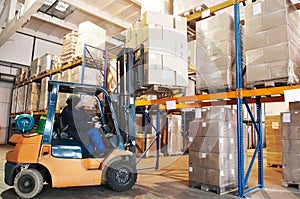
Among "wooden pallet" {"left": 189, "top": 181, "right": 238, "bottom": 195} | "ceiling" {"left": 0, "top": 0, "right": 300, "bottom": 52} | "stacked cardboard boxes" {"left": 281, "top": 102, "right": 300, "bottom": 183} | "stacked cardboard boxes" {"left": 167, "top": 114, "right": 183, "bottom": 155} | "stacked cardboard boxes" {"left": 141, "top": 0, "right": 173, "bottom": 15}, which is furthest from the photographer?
"stacked cardboard boxes" {"left": 167, "top": 114, "right": 183, "bottom": 155}

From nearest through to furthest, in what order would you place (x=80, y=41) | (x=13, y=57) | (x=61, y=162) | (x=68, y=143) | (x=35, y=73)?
1. (x=61, y=162)
2. (x=68, y=143)
3. (x=80, y=41)
4. (x=35, y=73)
5. (x=13, y=57)

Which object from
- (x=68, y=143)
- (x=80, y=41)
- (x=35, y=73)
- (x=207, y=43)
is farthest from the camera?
(x=35, y=73)

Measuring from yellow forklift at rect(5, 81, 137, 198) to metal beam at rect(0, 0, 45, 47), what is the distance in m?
4.01

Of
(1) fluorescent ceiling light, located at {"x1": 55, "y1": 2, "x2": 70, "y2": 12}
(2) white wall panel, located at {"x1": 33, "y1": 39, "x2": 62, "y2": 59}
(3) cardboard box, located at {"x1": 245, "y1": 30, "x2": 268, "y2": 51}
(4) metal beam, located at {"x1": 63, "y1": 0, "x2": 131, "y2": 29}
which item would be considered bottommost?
(3) cardboard box, located at {"x1": 245, "y1": 30, "x2": 268, "y2": 51}

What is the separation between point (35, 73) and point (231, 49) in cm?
909

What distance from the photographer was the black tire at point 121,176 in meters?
4.01

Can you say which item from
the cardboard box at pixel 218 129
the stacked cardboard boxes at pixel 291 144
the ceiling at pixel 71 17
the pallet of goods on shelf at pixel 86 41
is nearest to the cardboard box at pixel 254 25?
the cardboard box at pixel 218 129

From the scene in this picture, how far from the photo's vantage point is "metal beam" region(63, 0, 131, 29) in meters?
9.06

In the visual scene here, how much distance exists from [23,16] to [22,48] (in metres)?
5.44

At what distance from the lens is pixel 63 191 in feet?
13.6

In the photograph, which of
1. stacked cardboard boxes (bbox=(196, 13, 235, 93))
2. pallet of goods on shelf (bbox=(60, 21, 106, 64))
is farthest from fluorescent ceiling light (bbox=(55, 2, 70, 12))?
stacked cardboard boxes (bbox=(196, 13, 235, 93))

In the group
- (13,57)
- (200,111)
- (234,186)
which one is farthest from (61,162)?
(13,57)

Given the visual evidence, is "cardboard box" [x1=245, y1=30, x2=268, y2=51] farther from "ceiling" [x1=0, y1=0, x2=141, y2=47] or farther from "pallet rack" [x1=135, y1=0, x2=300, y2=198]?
"ceiling" [x1=0, y1=0, x2=141, y2=47]

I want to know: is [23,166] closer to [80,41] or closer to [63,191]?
[63,191]
